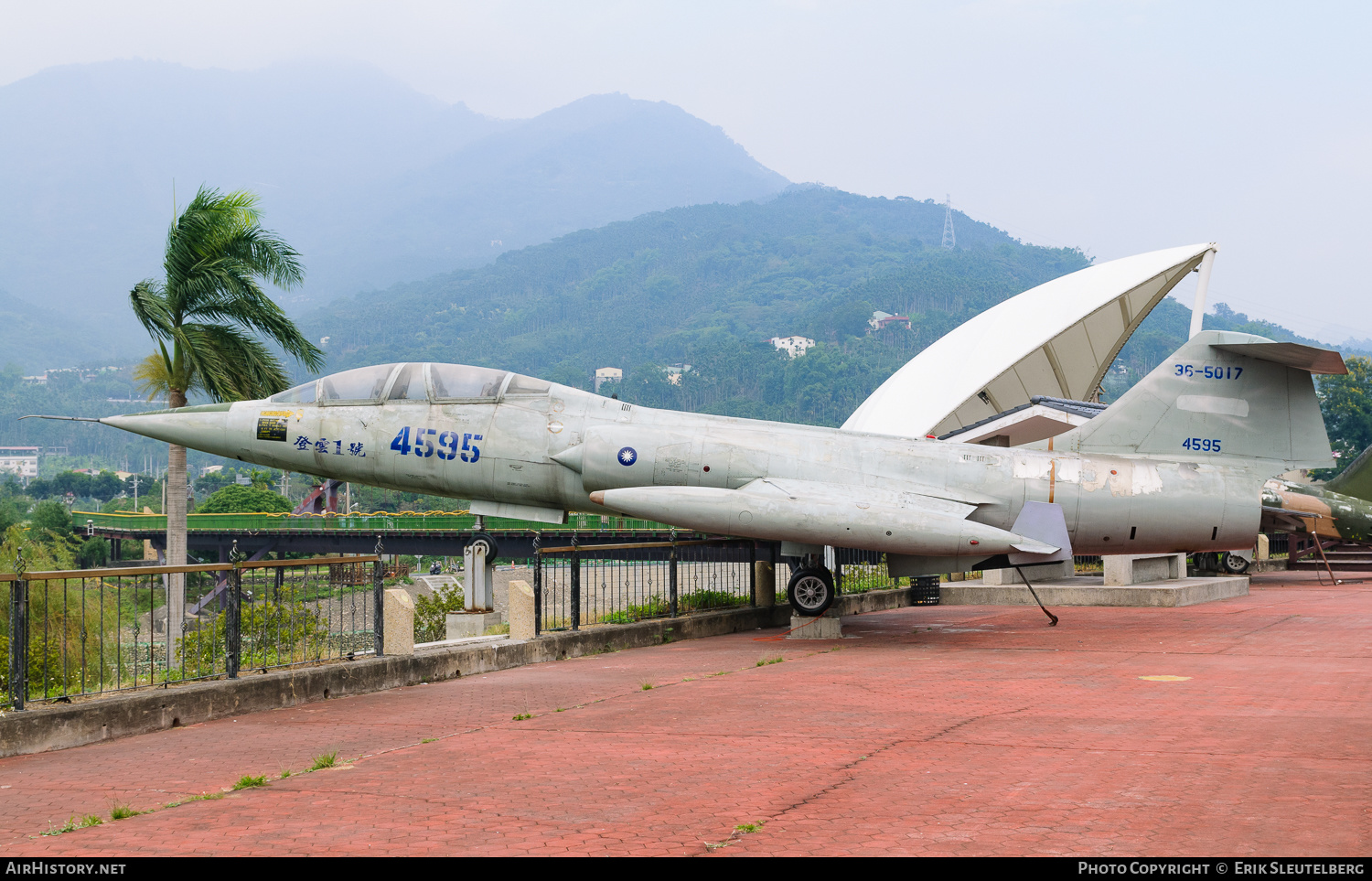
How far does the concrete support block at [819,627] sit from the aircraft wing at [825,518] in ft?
4.60

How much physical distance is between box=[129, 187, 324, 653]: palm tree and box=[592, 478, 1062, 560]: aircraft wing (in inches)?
509

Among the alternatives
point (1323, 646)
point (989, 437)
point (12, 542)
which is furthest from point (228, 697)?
point (12, 542)

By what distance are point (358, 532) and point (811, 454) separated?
51102 mm

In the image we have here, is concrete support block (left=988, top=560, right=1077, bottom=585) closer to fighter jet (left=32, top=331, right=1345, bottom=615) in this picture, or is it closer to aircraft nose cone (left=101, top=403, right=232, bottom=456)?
fighter jet (left=32, top=331, right=1345, bottom=615)

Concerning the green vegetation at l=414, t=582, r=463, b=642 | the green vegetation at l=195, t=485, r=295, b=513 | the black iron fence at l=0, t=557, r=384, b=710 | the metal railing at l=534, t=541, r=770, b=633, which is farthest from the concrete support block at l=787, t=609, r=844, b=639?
the green vegetation at l=195, t=485, r=295, b=513

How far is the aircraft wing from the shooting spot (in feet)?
49.7

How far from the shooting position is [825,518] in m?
15.2

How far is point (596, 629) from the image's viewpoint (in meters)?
15.1

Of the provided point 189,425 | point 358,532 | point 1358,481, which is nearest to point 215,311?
point 189,425

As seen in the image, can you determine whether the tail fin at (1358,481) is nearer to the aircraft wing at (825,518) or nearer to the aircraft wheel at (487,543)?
the aircraft wing at (825,518)

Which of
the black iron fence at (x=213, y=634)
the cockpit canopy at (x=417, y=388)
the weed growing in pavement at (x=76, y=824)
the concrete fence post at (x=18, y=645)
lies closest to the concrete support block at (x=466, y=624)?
the cockpit canopy at (x=417, y=388)

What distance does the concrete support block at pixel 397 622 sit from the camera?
1223 cm

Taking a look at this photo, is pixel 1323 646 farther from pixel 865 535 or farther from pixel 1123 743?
pixel 1123 743
